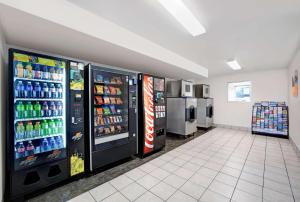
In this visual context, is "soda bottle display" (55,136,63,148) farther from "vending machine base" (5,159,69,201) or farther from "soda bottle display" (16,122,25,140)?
"soda bottle display" (16,122,25,140)

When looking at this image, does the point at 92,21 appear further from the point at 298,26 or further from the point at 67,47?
the point at 298,26

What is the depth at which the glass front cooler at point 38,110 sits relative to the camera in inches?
70.1

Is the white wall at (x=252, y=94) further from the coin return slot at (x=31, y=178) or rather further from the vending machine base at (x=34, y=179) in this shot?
the coin return slot at (x=31, y=178)

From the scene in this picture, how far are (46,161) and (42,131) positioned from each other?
0.45 meters

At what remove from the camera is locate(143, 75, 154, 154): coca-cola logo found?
3.23m

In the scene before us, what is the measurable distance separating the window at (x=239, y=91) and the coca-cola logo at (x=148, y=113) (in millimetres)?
4987

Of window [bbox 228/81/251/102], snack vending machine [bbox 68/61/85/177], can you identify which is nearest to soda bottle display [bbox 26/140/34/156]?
snack vending machine [bbox 68/61/85/177]

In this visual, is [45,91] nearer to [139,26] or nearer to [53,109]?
[53,109]

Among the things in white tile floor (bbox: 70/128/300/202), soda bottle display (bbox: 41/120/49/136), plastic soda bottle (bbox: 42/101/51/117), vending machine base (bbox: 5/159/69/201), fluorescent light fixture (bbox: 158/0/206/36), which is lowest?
white tile floor (bbox: 70/128/300/202)

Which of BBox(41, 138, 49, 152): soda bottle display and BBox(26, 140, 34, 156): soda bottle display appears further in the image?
BBox(41, 138, 49, 152): soda bottle display

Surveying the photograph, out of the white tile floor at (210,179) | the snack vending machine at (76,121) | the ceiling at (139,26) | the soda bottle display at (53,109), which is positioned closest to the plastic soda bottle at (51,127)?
the soda bottle display at (53,109)

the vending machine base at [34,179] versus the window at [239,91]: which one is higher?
the window at [239,91]

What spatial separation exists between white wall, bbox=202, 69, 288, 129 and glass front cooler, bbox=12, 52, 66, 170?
678 cm

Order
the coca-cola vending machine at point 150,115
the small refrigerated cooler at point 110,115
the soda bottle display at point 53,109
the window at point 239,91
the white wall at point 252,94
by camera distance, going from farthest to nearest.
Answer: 1. the window at point 239,91
2. the white wall at point 252,94
3. the coca-cola vending machine at point 150,115
4. the small refrigerated cooler at point 110,115
5. the soda bottle display at point 53,109
